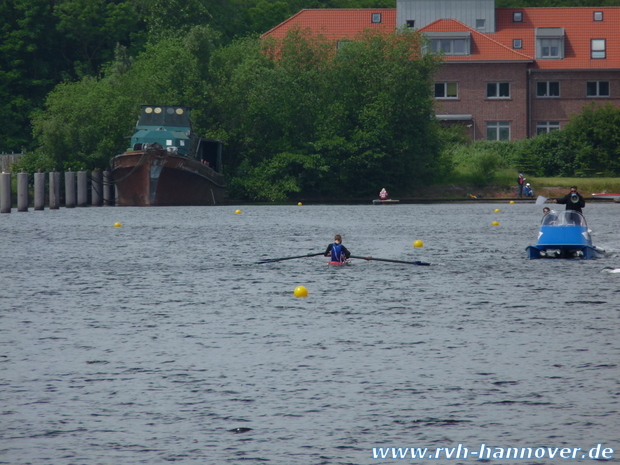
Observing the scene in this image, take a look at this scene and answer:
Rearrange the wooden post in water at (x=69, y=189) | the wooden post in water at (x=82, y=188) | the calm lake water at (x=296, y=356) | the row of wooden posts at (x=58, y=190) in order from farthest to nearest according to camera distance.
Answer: the wooden post in water at (x=82, y=188) → the wooden post in water at (x=69, y=189) → the row of wooden posts at (x=58, y=190) → the calm lake water at (x=296, y=356)

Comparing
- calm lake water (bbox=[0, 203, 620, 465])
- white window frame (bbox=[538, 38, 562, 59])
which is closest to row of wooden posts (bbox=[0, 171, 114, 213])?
calm lake water (bbox=[0, 203, 620, 465])

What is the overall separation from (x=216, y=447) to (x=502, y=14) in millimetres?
82851

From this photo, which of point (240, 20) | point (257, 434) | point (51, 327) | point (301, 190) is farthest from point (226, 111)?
point (257, 434)

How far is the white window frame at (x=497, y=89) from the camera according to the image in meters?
84.9

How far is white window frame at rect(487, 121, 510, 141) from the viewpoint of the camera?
3324 inches

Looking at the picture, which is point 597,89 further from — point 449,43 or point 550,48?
point 449,43

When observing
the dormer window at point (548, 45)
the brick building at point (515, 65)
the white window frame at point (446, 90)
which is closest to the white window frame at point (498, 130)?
the brick building at point (515, 65)

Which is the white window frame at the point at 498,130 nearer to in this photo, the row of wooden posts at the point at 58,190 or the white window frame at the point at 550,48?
the white window frame at the point at 550,48

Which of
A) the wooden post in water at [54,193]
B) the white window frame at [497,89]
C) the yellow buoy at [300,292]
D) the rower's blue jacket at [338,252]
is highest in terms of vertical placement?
the white window frame at [497,89]

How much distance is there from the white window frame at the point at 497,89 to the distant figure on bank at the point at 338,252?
195 feet

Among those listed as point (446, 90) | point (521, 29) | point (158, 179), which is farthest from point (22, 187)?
point (521, 29)

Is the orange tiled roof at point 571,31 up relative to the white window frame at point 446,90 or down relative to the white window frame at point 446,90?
up

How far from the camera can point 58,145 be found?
63.4 metres

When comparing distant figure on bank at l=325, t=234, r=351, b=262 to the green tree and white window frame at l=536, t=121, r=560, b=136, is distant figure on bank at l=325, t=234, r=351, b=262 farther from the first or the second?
white window frame at l=536, t=121, r=560, b=136
